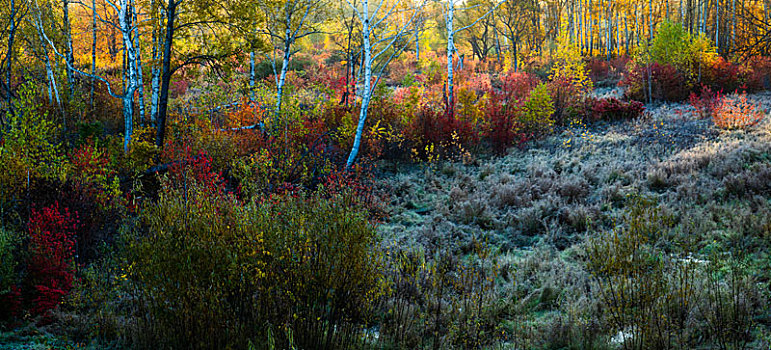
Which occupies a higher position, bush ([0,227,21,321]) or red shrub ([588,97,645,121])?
red shrub ([588,97,645,121])

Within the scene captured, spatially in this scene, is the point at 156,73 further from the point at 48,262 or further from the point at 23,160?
the point at 48,262

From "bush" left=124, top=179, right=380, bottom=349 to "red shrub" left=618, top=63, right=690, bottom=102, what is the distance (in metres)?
16.2

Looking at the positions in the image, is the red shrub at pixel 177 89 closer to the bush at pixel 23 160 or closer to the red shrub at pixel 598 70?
the bush at pixel 23 160

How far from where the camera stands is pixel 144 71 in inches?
569

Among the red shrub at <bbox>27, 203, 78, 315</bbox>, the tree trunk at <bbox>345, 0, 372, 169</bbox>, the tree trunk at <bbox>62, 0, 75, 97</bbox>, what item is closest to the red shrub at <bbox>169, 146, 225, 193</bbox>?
the red shrub at <bbox>27, 203, 78, 315</bbox>

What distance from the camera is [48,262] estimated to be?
195 inches

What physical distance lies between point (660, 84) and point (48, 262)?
18496 millimetres

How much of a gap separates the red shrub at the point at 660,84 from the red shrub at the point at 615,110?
120 inches

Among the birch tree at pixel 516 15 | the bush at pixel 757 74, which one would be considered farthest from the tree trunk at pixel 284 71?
the birch tree at pixel 516 15

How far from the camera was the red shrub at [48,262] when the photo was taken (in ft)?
15.1

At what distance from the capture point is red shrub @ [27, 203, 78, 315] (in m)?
4.60

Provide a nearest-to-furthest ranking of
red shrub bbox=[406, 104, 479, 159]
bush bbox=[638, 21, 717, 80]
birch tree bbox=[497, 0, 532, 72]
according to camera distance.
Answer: red shrub bbox=[406, 104, 479, 159] < bush bbox=[638, 21, 717, 80] < birch tree bbox=[497, 0, 532, 72]

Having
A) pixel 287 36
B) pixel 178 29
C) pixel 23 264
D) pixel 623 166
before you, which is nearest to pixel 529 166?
pixel 623 166

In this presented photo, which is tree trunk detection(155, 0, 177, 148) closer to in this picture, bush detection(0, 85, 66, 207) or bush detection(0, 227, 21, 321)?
bush detection(0, 85, 66, 207)
